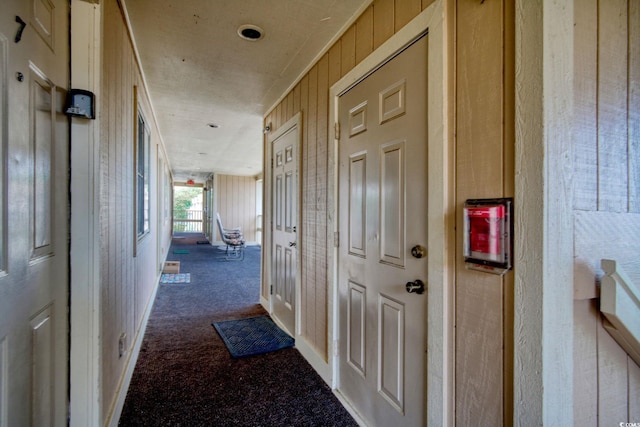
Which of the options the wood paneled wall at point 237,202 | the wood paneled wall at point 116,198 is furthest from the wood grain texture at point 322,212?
the wood paneled wall at point 237,202

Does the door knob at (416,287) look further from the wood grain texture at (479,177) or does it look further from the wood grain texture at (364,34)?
the wood grain texture at (364,34)

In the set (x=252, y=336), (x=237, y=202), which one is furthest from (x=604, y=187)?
(x=237, y=202)

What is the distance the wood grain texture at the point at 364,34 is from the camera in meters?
1.67

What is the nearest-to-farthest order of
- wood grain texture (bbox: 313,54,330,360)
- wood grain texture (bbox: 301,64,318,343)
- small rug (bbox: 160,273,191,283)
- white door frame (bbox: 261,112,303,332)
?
wood grain texture (bbox: 313,54,330,360), wood grain texture (bbox: 301,64,318,343), white door frame (bbox: 261,112,303,332), small rug (bbox: 160,273,191,283)

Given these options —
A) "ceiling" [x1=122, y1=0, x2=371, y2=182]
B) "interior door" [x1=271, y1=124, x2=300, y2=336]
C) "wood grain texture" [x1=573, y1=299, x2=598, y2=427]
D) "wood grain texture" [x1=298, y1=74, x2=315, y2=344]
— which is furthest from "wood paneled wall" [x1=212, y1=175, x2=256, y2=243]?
"wood grain texture" [x1=573, y1=299, x2=598, y2=427]

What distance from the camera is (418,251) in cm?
130

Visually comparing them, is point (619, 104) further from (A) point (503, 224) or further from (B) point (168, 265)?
(B) point (168, 265)

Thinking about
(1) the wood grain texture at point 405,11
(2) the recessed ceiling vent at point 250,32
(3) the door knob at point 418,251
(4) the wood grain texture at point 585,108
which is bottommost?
(3) the door knob at point 418,251

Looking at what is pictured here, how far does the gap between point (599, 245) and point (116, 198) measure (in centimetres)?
215

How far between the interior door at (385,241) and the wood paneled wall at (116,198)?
1.24m

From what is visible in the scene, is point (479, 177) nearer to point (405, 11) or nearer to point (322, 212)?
point (405, 11)

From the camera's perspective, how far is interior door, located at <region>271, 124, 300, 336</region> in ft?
9.07

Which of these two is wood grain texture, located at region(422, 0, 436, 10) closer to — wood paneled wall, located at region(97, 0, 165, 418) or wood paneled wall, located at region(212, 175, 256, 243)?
wood paneled wall, located at region(97, 0, 165, 418)

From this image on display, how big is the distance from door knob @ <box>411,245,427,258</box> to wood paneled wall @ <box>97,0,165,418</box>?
4.49 feet
